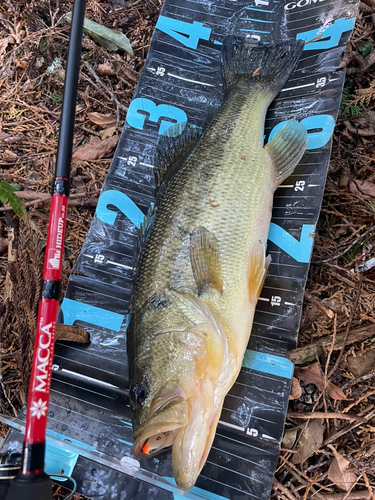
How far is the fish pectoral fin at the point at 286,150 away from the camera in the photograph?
8.67 feet

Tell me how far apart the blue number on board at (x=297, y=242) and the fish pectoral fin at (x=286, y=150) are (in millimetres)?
386

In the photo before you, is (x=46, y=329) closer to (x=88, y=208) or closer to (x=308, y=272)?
(x=88, y=208)

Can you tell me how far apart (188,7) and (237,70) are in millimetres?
880

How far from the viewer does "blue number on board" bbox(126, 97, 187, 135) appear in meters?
3.12

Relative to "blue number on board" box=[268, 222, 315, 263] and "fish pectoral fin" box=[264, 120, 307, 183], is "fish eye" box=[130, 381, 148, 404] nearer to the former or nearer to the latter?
"blue number on board" box=[268, 222, 315, 263]

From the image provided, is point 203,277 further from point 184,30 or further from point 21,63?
point 21,63

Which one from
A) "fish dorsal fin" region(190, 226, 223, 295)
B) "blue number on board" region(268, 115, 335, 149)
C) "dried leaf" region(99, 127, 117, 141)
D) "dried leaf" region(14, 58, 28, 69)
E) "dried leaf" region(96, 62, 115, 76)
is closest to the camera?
"fish dorsal fin" region(190, 226, 223, 295)

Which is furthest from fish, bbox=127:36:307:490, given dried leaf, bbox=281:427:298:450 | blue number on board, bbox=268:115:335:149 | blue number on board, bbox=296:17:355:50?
dried leaf, bbox=281:427:298:450

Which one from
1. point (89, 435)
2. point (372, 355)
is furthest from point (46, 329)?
point (372, 355)

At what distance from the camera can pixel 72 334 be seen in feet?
8.67

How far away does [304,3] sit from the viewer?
9.99ft

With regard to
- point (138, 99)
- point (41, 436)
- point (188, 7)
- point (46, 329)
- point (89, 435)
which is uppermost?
point (188, 7)

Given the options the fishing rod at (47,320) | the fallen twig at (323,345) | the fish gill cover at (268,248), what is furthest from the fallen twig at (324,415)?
the fishing rod at (47,320)

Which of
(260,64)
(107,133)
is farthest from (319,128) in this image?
(107,133)
